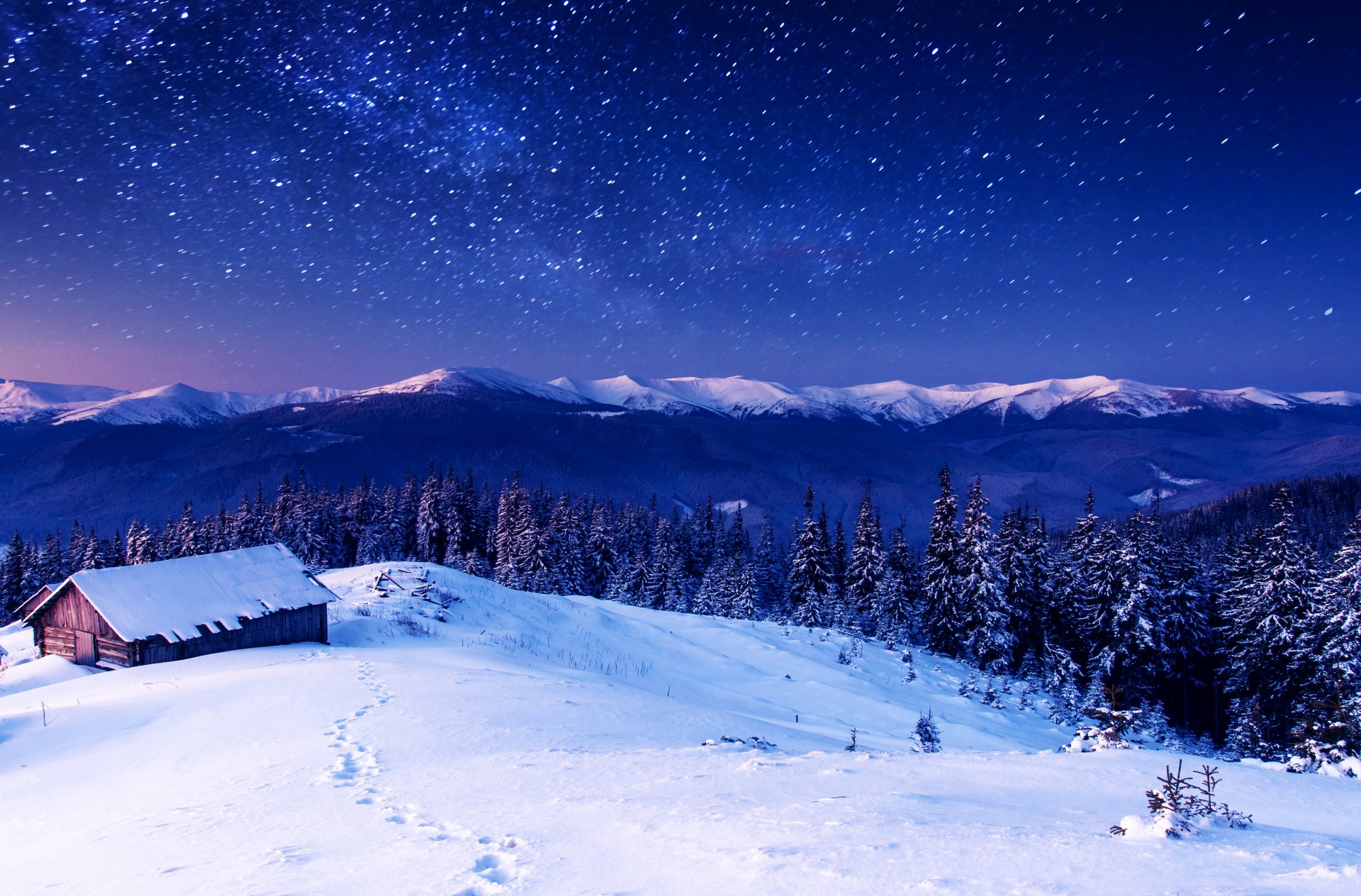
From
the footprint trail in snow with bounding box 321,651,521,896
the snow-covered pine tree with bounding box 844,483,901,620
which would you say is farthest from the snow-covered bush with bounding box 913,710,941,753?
the snow-covered pine tree with bounding box 844,483,901,620

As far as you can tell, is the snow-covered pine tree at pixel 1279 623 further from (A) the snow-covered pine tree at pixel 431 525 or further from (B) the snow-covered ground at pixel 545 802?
(A) the snow-covered pine tree at pixel 431 525

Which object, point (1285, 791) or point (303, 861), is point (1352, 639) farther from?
point (303, 861)

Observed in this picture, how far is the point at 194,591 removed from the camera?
26.5 metres

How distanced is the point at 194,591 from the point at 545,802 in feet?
86.8

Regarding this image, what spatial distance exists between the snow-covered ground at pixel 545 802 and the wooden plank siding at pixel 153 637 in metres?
5.86

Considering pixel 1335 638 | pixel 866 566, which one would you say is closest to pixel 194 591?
pixel 866 566

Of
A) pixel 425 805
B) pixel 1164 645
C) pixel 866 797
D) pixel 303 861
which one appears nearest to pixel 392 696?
pixel 425 805

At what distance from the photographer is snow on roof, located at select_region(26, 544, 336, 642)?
24.4 meters

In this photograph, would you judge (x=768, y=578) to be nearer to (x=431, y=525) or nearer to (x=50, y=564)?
(x=431, y=525)

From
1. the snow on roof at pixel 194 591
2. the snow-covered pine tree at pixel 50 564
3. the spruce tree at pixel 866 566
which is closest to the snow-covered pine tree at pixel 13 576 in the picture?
the snow-covered pine tree at pixel 50 564

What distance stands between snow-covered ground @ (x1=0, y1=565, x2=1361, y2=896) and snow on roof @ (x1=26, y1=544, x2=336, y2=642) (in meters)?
6.22

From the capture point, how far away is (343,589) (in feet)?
119

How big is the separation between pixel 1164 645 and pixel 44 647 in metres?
54.9

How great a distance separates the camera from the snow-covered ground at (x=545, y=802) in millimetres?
5074
